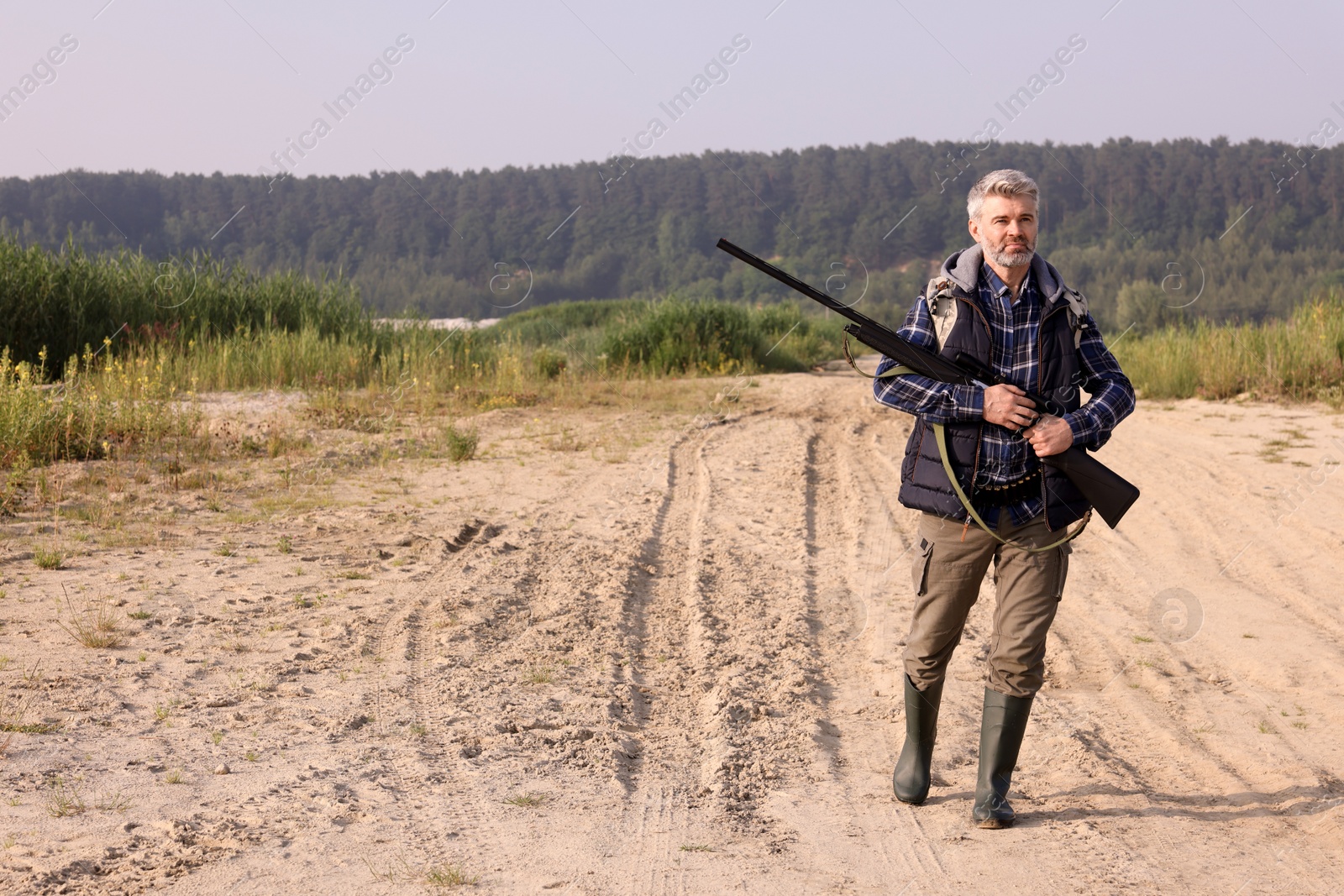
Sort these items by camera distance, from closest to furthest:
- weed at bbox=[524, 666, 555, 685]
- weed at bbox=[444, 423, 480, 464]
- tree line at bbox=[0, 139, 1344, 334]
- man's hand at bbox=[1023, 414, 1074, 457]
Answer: man's hand at bbox=[1023, 414, 1074, 457]
weed at bbox=[524, 666, 555, 685]
weed at bbox=[444, 423, 480, 464]
tree line at bbox=[0, 139, 1344, 334]

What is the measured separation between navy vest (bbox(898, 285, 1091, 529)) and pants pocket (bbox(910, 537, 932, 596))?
130 mm

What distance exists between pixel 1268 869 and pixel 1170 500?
5434mm

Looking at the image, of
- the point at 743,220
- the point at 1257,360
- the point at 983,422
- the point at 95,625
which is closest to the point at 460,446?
the point at 95,625

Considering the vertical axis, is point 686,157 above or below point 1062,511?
above

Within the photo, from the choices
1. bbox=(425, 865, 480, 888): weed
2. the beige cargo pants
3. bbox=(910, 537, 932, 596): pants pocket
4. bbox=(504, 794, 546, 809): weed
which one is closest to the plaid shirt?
the beige cargo pants

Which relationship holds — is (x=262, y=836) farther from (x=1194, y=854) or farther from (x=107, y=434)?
(x=107, y=434)

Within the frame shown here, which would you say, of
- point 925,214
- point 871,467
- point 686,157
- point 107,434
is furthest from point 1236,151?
point 107,434

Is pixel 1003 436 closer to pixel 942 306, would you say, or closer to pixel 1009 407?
pixel 1009 407

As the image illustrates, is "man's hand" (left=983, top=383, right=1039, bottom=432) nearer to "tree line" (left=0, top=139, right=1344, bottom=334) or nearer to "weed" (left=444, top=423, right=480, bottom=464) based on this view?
"weed" (left=444, top=423, right=480, bottom=464)

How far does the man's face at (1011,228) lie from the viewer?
3.07 m

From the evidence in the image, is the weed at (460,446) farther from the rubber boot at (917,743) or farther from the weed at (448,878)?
the weed at (448,878)

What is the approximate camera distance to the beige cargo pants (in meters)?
3.15

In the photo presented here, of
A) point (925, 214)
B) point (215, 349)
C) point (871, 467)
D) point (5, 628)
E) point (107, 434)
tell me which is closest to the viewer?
point (5, 628)

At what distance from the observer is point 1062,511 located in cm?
315
